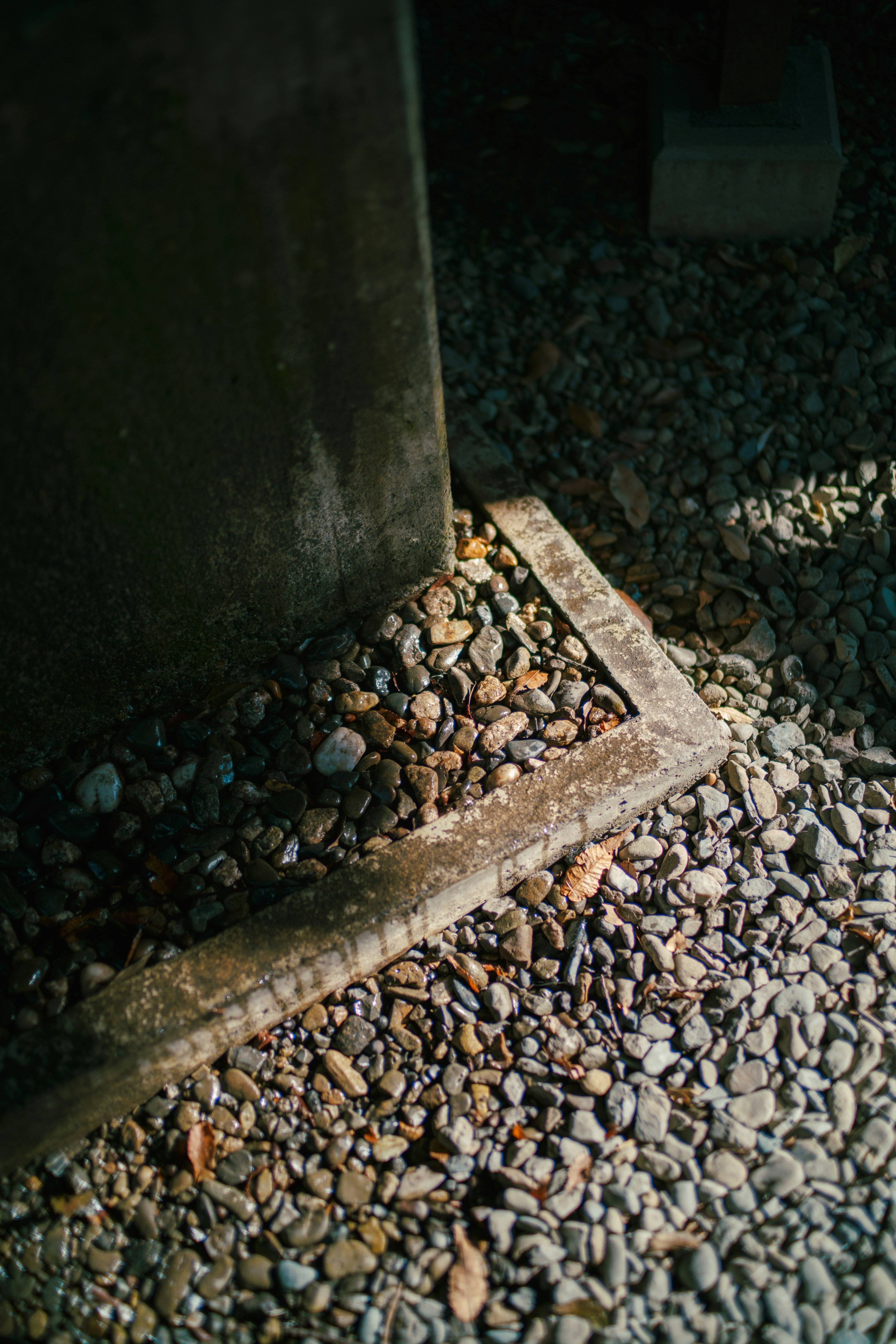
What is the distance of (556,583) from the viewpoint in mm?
2270

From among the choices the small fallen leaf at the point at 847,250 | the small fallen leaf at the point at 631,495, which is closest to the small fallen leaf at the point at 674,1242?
the small fallen leaf at the point at 631,495

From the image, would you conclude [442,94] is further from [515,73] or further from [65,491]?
[65,491]

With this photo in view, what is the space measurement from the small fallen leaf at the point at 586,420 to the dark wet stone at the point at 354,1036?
1759 millimetres

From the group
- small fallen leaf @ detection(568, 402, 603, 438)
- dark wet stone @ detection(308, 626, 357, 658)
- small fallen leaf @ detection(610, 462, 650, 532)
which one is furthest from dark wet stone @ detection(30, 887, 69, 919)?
small fallen leaf @ detection(568, 402, 603, 438)

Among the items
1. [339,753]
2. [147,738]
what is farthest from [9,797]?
[339,753]

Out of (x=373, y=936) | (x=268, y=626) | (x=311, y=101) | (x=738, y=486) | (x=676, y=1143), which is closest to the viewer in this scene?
(x=311, y=101)

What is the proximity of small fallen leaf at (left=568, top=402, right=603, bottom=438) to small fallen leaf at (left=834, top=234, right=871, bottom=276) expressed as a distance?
98 centimetres

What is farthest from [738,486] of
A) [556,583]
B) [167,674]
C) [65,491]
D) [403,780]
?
[65,491]

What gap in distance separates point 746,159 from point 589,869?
2300 mm

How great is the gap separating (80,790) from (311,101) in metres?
1.31

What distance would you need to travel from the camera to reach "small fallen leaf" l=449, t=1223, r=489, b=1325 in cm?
147

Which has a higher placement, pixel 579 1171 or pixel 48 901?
pixel 48 901

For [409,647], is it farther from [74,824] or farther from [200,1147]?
[200,1147]

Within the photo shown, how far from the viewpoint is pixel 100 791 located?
6.43 feet
